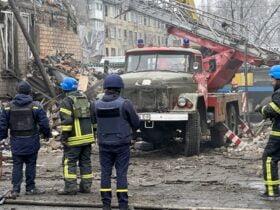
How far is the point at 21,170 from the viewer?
8.55 meters

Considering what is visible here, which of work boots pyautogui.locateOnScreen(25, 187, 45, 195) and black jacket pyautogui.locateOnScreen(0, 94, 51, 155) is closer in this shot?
black jacket pyautogui.locateOnScreen(0, 94, 51, 155)

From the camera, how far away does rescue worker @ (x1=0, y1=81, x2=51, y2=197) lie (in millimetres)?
8477

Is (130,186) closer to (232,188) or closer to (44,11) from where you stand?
(232,188)

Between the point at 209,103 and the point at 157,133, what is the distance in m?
1.69

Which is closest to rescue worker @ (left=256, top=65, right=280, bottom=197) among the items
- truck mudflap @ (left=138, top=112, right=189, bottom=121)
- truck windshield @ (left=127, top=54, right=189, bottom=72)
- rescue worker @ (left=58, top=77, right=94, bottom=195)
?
rescue worker @ (left=58, top=77, right=94, bottom=195)

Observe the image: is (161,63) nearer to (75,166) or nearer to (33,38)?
(75,166)

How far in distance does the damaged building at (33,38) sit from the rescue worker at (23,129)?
8242 mm

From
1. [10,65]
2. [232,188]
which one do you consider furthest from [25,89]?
[10,65]

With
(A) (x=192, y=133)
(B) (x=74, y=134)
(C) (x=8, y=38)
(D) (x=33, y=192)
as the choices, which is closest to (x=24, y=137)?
(B) (x=74, y=134)

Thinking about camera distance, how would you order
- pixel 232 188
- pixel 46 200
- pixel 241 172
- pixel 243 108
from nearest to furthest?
pixel 46 200 < pixel 232 188 < pixel 241 172 < pixel 243 108

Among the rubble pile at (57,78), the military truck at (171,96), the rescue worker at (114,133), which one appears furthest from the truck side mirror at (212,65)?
the rescue worker at (114,133)

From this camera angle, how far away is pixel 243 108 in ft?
57.7

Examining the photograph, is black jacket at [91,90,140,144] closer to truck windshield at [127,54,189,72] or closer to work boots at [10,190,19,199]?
work boots at [10,190,19,199]

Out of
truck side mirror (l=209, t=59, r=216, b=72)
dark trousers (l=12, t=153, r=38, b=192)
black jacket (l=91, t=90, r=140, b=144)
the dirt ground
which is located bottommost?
the dirt ground
